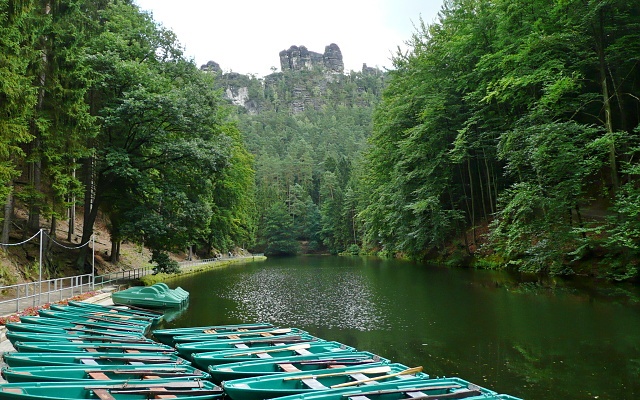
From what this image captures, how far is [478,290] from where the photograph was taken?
824 inches

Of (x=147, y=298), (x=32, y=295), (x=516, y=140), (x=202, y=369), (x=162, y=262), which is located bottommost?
(x=202, y=369)

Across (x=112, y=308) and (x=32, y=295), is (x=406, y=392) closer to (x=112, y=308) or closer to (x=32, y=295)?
(x=112, y=308)

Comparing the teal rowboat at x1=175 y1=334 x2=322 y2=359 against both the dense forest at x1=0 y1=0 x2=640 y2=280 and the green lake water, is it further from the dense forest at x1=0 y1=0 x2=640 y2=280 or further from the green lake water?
the dense forest at x1=0 y1=0 x2=640 y2=280

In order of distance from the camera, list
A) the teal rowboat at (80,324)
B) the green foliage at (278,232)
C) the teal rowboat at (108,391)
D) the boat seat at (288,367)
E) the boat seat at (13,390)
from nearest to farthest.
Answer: the boat seat at (13,390)
the teal rowboat at (108,391)
the boat seat at (288,367)
the teal rowboat at (80,324)
the green foliage at (278,232)

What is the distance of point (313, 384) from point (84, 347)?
5108mm

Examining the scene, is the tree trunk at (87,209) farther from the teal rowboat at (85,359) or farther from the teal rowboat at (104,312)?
the teal rowboat at (85,359)

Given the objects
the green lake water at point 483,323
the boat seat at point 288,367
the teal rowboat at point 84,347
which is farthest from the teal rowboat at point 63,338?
the green lake water at point 483,323

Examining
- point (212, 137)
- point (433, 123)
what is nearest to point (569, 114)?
point (433, 123)

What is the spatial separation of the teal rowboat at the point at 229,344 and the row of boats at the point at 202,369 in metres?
0.02

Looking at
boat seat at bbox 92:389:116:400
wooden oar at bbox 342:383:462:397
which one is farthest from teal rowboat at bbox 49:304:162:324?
wooden oar at bbox 342:383:462:397

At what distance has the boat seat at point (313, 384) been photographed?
7035 mm

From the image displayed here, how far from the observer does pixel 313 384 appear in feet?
23.4

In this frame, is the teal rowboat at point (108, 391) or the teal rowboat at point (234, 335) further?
the teal rowboat at point (234, 335)

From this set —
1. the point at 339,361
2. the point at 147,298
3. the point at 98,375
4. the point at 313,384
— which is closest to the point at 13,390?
the point at 98,375
